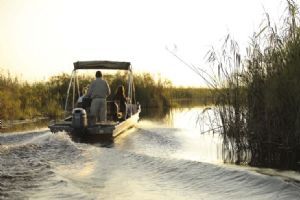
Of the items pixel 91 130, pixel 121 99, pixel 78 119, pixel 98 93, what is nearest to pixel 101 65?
pixel 121 99

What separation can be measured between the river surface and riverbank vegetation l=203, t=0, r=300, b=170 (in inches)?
26.2

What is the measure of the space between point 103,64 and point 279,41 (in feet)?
31.7

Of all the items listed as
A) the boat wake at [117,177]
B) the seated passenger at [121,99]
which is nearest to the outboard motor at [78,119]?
the boat wake at [117,177]

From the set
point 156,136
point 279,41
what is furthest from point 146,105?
point 279,41

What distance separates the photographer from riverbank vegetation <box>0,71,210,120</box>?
76.3ft

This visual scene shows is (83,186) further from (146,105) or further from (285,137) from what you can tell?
(146,105)

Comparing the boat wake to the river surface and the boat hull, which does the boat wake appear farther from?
the boat hull

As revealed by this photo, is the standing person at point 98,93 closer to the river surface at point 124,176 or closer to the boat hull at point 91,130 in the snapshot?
the boat hull at point 91,130

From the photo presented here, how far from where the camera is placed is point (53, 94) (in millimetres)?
28969

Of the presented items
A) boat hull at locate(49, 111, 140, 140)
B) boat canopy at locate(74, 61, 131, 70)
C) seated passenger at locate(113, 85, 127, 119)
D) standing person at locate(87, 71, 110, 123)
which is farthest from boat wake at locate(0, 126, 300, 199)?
seated passenger at locate(113, 85, 127, 119)

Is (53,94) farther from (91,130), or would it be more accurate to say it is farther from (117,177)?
(117,177)

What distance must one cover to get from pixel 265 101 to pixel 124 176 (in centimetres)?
286

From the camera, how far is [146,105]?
100.0 ft

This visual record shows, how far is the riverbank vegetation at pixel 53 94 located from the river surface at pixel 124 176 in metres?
11.5
